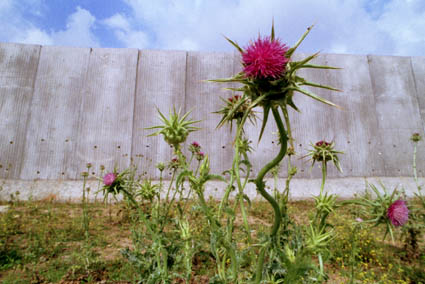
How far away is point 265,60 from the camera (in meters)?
1.11

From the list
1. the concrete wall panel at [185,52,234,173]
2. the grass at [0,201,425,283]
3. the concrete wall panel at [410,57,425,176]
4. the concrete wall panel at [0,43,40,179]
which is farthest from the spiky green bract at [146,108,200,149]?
the concrete wall panel at [410,57,425,176]

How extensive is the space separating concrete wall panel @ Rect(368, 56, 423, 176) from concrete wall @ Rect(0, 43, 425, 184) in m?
0.03

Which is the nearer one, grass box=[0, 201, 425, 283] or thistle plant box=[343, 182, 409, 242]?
thistle plant box=[343, 182, 409, 242]

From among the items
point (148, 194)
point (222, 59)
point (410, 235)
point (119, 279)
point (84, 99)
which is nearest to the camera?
point (148, 194)

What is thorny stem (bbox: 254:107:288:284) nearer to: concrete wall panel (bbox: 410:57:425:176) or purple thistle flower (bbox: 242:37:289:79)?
purple thistle flower (bbox: 242:37:289:79)

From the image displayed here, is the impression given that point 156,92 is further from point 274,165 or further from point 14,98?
point 274,165

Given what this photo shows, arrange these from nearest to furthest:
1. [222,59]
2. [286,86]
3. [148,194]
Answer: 1. [286,86]
2. [148,194]
3. [222,59]

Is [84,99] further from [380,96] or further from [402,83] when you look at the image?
[402,83]

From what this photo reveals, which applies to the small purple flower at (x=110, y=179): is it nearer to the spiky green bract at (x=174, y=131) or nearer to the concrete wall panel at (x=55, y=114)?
the spiky green bract at (x=174, y=131)

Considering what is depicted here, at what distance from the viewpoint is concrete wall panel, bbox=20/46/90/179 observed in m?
6.80

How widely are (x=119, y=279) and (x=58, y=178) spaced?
508cm

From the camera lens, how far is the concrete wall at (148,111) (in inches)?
274

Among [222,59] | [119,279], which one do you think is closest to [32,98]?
[222,59]

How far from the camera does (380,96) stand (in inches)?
319
